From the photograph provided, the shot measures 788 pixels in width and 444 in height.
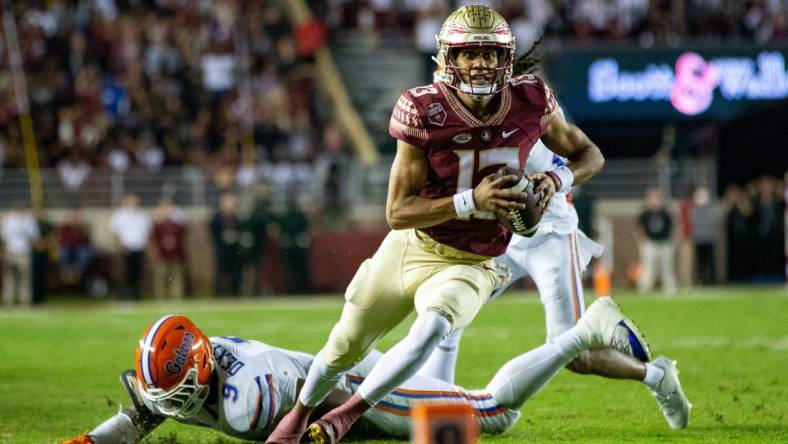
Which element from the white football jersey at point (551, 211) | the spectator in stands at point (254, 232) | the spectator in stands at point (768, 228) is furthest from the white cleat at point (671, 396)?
the spectator in stands at point (768, 228)

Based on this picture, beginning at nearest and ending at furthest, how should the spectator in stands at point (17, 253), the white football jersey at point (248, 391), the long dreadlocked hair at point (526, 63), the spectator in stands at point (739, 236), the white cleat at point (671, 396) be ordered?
the white football jersey at point (248, 391), the white cleat at point (671, 396), the long dreadlocked hair at point (526, 63), the spectator in stands at point (17, 253), the spectator in stands at point (739, 236)

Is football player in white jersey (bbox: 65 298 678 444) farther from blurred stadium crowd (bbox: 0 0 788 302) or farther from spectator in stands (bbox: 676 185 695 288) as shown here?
spectator in stands (bbox: 676 185 695 288)

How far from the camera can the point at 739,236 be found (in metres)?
19.5

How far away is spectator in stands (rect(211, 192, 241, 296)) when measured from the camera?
59.7ft

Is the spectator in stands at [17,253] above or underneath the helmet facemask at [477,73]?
underneath

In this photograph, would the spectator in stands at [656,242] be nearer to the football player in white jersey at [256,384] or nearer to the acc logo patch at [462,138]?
the football player in white jersey at [256,384]

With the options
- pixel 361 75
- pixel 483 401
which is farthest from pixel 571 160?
pixel 361 75

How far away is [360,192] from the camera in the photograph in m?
19.0

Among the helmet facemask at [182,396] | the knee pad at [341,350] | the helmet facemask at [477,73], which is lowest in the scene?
the helmet facemask at [182,396]

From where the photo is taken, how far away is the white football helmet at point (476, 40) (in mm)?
5199

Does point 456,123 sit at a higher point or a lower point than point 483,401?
higher

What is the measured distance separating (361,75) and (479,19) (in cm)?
1608

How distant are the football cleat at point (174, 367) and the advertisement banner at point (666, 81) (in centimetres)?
1431

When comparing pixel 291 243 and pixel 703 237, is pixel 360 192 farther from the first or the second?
pixel 703 237
